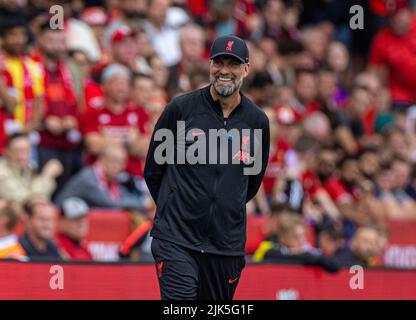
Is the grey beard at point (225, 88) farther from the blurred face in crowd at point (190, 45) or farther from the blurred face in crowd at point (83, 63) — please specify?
the blurred face in crowd at point (190, 45)

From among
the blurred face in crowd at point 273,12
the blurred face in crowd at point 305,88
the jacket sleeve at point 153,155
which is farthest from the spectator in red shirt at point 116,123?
the jacket sleeve at point 153,155

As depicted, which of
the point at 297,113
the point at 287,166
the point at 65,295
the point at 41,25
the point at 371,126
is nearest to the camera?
the point at 65,295

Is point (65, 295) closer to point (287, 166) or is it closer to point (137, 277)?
point (137, 277)

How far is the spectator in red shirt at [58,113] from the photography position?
44.3 feet

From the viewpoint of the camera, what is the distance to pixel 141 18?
627 inches

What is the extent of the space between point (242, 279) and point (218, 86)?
3.41 metres

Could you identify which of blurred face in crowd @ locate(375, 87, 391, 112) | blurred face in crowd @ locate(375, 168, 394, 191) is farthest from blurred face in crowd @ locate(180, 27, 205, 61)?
blurred face in crowd @ locate(375, 87, 391, 112)

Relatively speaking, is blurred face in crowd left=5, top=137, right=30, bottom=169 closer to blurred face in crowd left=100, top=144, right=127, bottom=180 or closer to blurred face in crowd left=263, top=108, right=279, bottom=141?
blurred face in crowd left=100, top=144, right=127, bottom=180

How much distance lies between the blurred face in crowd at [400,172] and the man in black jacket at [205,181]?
303 inches

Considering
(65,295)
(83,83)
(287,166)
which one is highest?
(83,83)

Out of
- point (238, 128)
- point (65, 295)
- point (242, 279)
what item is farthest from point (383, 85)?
point (238, 128)

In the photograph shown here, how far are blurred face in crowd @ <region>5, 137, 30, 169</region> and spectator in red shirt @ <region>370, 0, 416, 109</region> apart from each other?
24.5 ft

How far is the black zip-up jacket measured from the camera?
28.2 ft

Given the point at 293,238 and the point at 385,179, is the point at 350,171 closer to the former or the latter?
the point at 385,179
